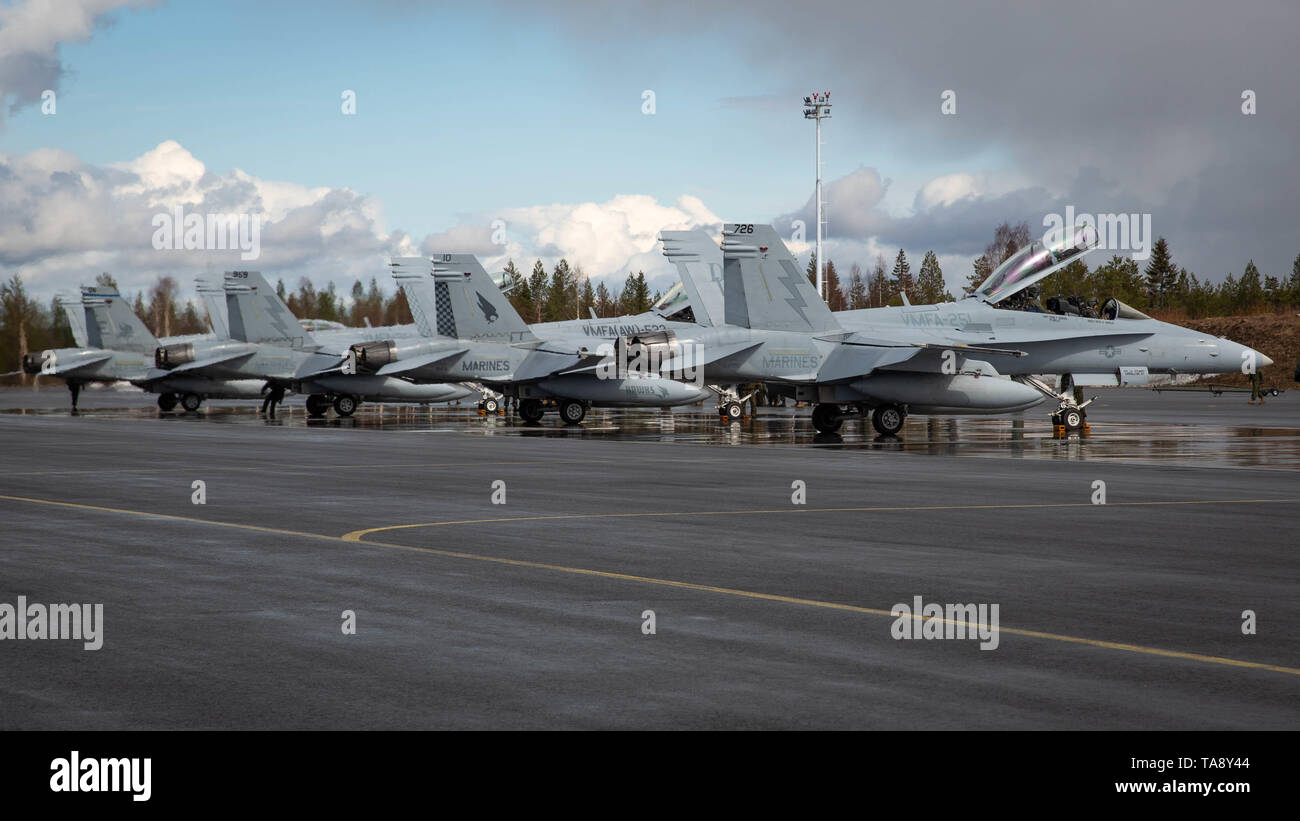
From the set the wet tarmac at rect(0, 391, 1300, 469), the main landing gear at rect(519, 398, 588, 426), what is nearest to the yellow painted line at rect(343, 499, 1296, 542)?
the wet tarmac at rect(0, 391, 1300, 469)

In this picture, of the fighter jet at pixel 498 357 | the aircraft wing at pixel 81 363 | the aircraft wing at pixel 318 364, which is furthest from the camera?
the aircraft wing at pixel 81 363

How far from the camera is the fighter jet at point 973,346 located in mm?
29375

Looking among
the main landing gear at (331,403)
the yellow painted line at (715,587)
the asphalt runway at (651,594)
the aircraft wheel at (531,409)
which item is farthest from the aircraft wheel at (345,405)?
the yellow painted line at (715,587)

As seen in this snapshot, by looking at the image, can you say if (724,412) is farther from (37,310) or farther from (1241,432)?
(37,310)

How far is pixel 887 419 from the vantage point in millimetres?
30406

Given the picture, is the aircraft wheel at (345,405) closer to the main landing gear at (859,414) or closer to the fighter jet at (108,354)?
the fighter jet at (108,354)

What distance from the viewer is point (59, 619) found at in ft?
26.2

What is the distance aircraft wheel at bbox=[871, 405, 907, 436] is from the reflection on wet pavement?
0.34 m

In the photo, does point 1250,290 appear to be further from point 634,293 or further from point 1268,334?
point 634,293

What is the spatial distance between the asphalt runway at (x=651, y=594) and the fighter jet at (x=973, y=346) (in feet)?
28.4
